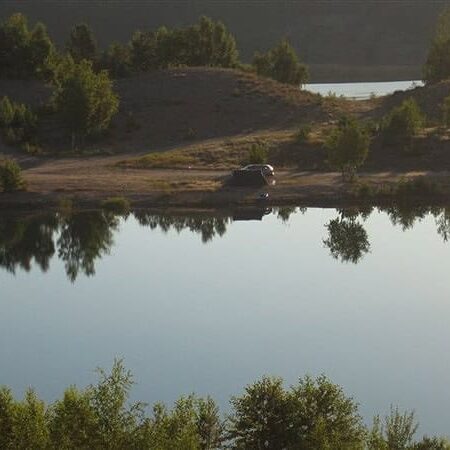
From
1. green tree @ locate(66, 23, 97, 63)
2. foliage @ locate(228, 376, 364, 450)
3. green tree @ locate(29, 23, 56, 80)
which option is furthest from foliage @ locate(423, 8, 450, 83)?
foliage @ locate(228, 376, 364, 450)

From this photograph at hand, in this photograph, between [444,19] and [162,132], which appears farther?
[444,19]

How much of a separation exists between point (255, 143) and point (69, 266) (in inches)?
1237

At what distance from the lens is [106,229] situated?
2825 inches

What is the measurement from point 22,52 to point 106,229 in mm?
45597

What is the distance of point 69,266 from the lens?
63.5 meters

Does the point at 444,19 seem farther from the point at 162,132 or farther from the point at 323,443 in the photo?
the point at 323,443

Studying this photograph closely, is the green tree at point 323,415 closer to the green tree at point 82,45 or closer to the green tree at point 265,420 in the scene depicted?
the green tree at point 265,420

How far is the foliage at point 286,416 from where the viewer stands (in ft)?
94.0

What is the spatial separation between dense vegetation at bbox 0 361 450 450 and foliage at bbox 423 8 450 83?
9346 cm

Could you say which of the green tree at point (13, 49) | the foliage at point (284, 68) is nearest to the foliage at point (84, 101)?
the green tree at point (13, 49)

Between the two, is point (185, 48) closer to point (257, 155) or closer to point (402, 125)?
point (402, 125)

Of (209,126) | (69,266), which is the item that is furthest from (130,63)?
(69,266)

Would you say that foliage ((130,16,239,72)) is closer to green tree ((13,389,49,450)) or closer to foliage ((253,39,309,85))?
foliage ((253,39,309,85))

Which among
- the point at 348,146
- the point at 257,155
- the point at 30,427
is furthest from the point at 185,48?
the point at 30,427
